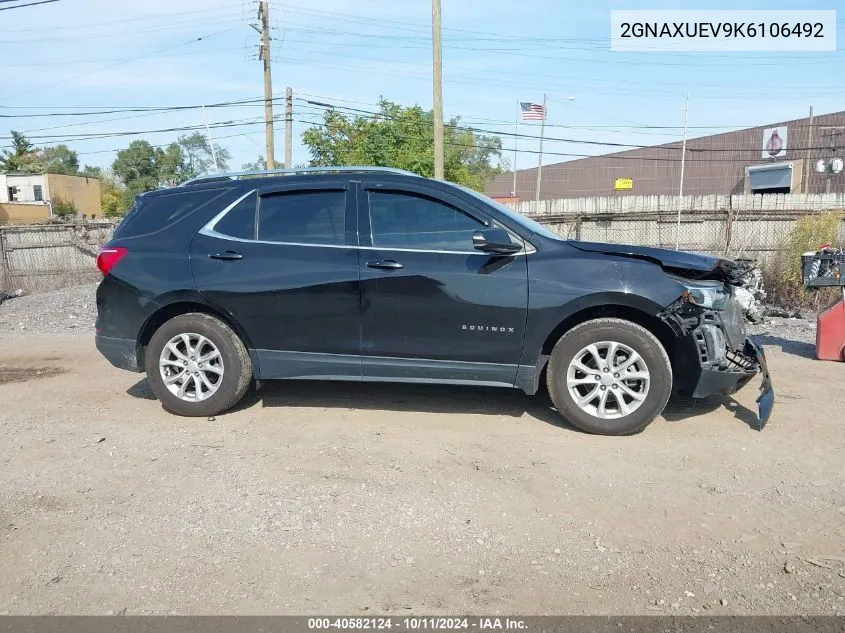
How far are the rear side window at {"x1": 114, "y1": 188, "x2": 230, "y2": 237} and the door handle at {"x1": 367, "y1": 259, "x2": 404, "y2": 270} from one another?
1.43 metres

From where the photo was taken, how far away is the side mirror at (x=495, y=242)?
15.8ft

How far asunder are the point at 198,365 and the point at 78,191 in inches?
2528

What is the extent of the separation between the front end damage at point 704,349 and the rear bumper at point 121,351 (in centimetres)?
407

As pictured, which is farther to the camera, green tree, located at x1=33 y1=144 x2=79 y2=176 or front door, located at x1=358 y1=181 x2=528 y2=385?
green tree, located at x1=33 y1=144 x2=79 y2=176

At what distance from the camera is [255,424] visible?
528 centimetres

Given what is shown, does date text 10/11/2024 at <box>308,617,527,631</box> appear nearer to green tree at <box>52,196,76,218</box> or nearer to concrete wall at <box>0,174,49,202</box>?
green tree at <box>52,196,76,218</box>

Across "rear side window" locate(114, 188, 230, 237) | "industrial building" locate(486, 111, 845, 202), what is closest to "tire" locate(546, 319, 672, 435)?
"rear side window" locate(114, 188, 230, 237)

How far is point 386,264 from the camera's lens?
505 centimetres

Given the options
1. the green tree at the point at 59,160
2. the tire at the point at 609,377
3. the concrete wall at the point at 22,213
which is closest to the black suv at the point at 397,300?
the tire at the point at 609,377

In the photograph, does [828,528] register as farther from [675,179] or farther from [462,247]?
[675,179]

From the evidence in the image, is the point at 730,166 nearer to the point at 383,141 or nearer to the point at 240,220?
the point at 383,141

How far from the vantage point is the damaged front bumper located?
4.75 metres

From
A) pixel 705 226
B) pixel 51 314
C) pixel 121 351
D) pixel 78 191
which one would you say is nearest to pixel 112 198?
pixel 78 191

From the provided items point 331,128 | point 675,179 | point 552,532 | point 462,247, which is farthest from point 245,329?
point 675,179
